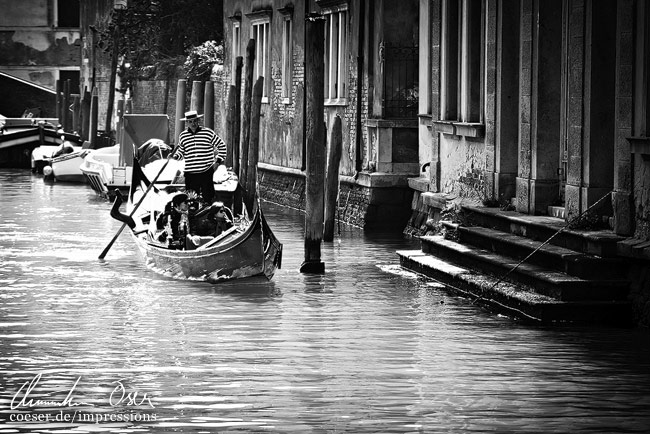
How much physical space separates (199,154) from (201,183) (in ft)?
1.06

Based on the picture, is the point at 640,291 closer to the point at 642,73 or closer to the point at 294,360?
the point at 642,73

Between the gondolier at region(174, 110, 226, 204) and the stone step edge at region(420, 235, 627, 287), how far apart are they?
7.88ft

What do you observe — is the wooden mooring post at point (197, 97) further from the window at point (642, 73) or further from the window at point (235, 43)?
the window at point (642, 73)

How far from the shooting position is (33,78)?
4753cm

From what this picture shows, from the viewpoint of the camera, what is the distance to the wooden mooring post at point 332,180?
58.1ft

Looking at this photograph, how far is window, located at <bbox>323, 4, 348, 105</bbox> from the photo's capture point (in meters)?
21.0

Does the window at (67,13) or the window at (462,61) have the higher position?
the window at (67,13)

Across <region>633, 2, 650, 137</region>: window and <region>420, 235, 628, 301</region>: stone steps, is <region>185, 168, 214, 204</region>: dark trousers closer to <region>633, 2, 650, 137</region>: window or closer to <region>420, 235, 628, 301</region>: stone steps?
<region>420, 235, 628, 301</region>: stone steps

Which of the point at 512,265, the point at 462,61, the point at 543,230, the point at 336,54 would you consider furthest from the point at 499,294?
the point at 336,54

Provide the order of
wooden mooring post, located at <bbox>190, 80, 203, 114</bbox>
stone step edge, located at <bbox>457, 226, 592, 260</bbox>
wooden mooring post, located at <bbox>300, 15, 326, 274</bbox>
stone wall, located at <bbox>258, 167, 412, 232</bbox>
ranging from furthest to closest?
wooden mooring post, located at <bbox>190, 80, 203, 114</bbox>
stone wall, located at <bbox>258, 167, 412, 232</bbox>
wooden mooring post, located at <bbox>300, 15, 326, 274</bbox>
stone step edge, located at <bbox>457, 226, 592, 260</bbox>

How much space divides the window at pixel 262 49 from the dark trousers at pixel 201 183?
10.0m

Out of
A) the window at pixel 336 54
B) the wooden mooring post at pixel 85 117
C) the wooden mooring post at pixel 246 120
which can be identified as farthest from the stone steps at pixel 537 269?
the wooden mooring post at pixel 85 117

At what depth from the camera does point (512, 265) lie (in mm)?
11969

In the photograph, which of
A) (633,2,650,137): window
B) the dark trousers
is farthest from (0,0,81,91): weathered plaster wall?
(633,2,650,137): window
